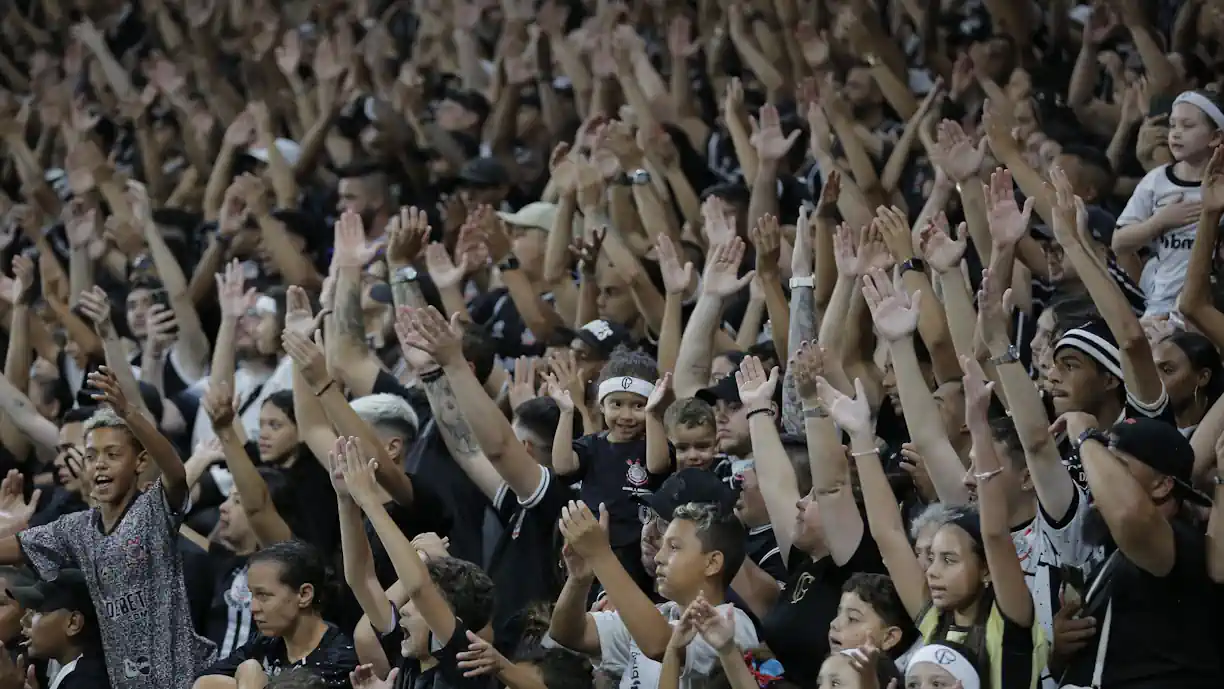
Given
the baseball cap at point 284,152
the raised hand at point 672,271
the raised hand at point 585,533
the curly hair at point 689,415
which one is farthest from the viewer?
the baseball cap at point 284,152

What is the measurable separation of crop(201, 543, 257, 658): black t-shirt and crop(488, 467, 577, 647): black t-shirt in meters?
0.85

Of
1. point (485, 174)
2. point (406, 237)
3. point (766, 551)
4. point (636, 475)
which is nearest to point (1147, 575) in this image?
point (766, 551)

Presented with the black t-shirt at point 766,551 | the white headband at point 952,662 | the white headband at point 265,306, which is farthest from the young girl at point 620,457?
the white headband at point 265,306

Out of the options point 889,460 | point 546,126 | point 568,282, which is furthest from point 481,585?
point 546,126

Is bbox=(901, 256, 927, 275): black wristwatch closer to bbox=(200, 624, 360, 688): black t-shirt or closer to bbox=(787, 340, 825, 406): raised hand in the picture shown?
bbox=(787, 340, 825, 406): raised hand

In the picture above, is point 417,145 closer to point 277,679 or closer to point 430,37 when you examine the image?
point 430,37

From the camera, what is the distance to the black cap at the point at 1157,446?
4.12 m

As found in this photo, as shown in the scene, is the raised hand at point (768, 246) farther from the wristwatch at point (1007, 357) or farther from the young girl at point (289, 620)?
the young girl at point (289, 620)

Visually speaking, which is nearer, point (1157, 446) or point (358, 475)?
point (1157, 446)

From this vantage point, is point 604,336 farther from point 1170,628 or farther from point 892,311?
point 1170,628

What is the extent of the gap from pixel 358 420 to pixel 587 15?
664 cm

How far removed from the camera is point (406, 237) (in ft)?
22.9

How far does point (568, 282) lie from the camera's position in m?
7.94

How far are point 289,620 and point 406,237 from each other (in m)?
2.29
